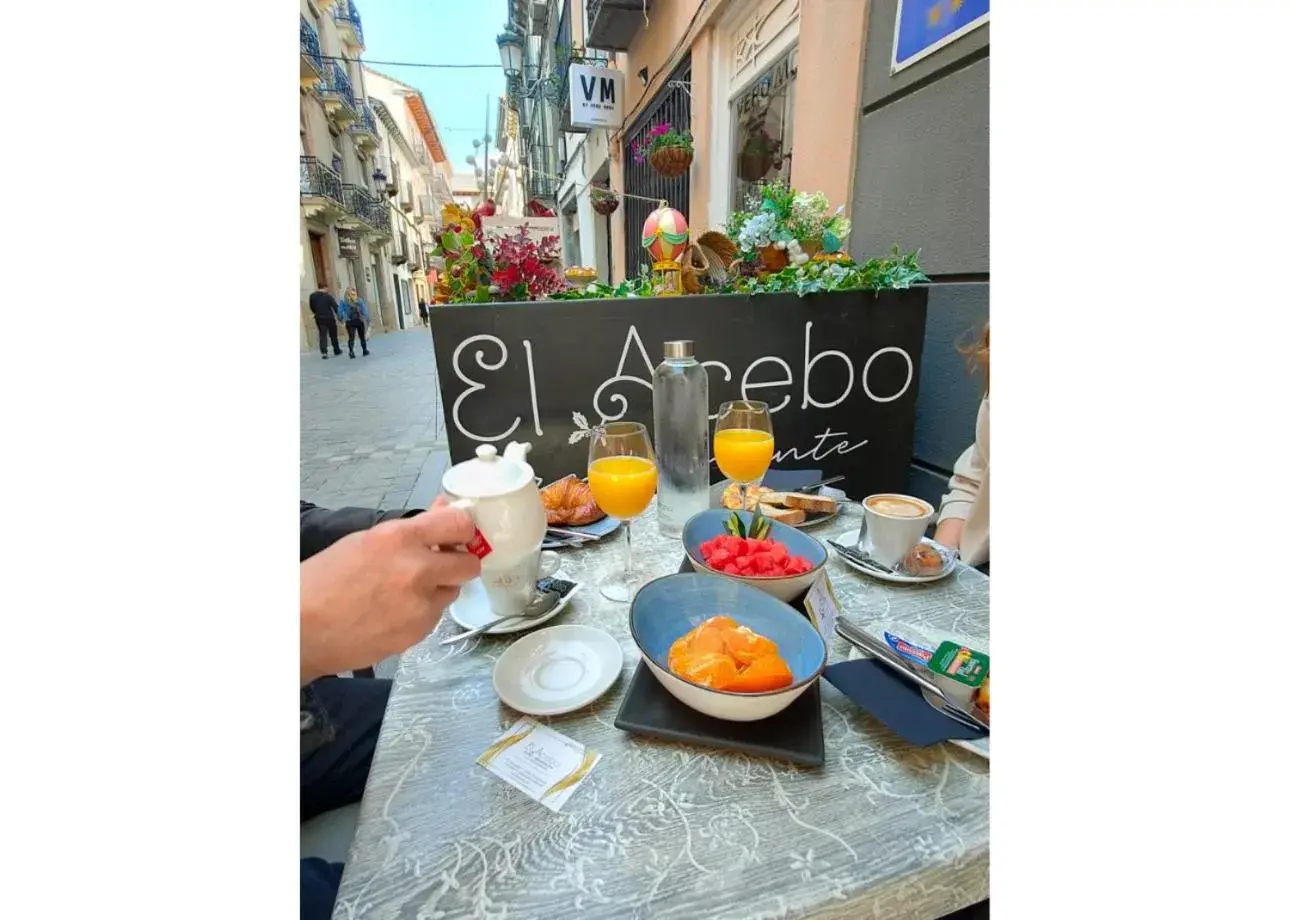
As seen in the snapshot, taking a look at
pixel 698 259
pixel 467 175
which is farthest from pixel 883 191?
pixel 467 175

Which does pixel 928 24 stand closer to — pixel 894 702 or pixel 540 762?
pixel 894 702

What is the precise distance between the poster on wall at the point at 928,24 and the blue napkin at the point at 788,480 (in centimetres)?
183

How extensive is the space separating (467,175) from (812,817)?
53838 mm

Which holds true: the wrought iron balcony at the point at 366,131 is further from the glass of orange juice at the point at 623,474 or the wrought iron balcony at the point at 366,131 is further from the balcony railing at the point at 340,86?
the glass of orange juice at the point at 623,474

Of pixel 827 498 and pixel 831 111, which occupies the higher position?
pixel 831 111

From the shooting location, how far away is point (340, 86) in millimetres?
15719

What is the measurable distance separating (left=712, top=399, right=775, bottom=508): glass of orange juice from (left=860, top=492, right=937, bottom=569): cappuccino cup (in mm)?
239

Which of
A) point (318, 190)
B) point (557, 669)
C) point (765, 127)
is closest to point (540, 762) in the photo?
point (557, 669)

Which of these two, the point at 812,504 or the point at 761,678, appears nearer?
the point at 761,678

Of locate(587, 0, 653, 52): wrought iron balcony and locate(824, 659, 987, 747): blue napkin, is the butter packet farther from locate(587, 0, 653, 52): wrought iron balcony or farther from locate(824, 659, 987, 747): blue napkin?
locate(587, 0, 653, 52): wrought iron balcony

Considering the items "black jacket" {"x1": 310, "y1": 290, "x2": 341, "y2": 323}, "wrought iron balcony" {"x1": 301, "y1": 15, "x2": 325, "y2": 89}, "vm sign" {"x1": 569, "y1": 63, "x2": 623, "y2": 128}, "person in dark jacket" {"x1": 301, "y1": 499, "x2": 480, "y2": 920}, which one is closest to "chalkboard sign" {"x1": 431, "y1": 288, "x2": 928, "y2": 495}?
"person in dark jacket" {"x1": 301, "y1": 499, "x2": 480, "y2": 920}

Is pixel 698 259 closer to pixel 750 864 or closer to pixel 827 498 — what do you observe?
pixel 827 498

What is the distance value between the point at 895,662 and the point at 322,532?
990 millimetres
